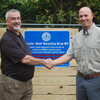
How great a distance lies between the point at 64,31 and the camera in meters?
4.09

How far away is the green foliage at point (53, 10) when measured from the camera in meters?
4.64

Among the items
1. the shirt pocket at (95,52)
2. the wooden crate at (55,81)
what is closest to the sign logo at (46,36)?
the wooden crate at (55,81)

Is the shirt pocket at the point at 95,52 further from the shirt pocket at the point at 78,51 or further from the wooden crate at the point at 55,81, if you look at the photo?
the wooden crate at the point at 55,81

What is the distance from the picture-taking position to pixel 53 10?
516 cm

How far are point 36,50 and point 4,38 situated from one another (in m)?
1.19

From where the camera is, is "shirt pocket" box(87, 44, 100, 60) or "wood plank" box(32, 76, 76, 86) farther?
"wood plank" box(32, 76, 76, 86)

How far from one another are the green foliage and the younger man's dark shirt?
63.1 inches

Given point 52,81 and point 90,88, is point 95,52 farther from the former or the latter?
point 52,81

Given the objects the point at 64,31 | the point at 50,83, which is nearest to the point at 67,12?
the point at 64,31

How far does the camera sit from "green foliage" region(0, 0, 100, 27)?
4.64m

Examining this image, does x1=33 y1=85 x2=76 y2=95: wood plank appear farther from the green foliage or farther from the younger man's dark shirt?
the green foliage

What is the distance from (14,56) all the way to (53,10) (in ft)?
8.56

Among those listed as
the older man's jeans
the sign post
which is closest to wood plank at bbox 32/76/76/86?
the sign post

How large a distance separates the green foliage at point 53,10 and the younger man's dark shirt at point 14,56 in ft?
5.26
